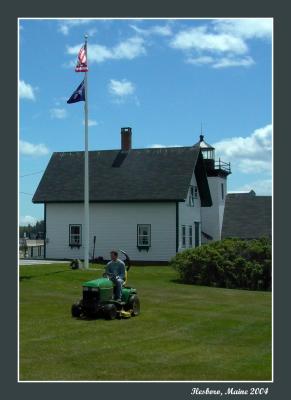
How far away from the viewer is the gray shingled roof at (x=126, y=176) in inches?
1629

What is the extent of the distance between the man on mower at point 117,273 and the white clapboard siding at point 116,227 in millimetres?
23355

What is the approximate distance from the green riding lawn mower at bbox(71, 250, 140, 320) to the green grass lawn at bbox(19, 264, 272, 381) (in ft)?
0.99

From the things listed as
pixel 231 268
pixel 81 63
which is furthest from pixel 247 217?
pixel 81 63

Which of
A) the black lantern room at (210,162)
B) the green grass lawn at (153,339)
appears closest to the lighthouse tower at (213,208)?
the black lantern room at (210,162)

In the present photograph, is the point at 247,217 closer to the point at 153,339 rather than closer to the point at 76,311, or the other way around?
the point at 76,311

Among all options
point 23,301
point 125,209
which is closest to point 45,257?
point 125,209

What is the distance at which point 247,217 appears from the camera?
54.0 metres

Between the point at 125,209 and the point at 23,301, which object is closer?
the point at 23,301

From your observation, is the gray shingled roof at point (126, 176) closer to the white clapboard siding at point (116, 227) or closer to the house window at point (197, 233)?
the white clapboard siding at point (116, 227)

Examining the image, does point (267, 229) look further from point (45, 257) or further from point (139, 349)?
point (139, 349)

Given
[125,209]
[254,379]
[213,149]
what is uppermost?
[213,149]

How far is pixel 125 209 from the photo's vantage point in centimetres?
4178

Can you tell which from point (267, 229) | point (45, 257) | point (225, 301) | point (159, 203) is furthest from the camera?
point (267, 229)

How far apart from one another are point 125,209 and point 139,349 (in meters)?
28.6
